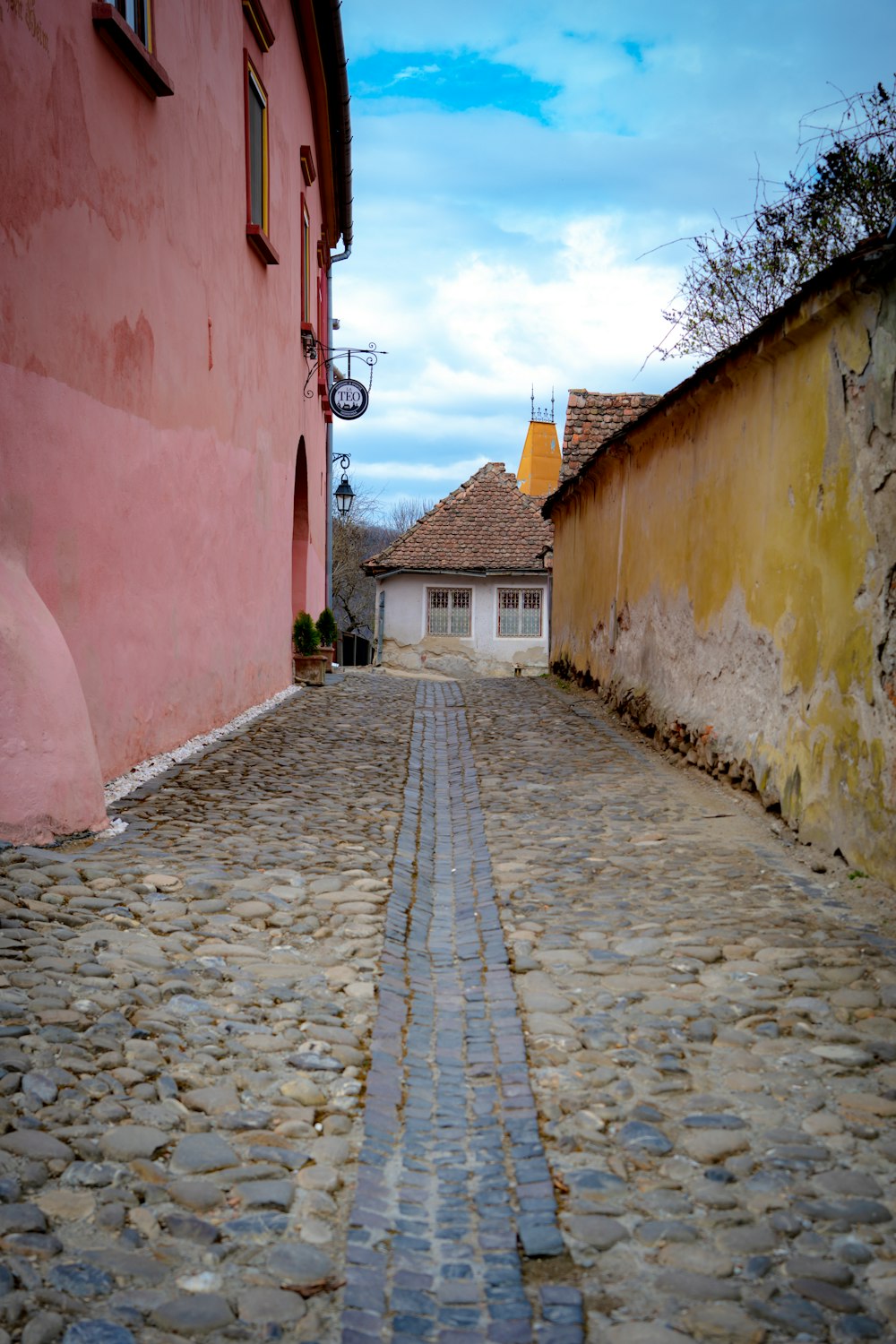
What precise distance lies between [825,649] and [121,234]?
457 cm

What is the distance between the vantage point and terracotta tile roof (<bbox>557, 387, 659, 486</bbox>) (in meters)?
18.2

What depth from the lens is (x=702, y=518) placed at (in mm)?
8312

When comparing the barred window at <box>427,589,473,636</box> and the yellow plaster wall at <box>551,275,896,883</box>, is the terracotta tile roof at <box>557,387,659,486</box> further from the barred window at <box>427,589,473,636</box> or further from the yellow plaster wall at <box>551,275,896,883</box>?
the barred window at <box>427,589,473,636</box>

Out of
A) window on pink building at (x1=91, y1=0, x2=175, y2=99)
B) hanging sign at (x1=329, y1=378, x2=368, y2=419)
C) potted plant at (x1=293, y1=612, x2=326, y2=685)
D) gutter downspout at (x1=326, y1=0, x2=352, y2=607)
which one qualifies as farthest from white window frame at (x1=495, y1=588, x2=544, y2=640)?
window on pink building at (x1=91, y1=0, x2=175, y2=99)

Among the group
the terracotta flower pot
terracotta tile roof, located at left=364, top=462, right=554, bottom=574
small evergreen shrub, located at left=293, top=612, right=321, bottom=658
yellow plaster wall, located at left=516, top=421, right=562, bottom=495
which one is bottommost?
the terracotta flower pot

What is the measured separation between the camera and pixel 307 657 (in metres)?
14.8

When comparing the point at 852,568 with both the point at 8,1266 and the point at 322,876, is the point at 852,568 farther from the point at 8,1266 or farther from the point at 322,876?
the point at 8,1266

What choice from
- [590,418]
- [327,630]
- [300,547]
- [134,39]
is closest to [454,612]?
[590,418]

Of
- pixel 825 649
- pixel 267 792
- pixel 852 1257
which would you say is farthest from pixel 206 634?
pixel 852 1257

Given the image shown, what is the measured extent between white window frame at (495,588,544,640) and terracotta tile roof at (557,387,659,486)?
11.0 meters

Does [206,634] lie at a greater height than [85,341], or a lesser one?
lesser

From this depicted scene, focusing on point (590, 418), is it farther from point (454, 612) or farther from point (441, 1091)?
point (441, 1091)

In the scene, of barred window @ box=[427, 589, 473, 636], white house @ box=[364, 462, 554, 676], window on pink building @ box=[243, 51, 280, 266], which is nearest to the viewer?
window on pink building @ box=[243, 51, 280, 266]

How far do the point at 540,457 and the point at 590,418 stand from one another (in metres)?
24.0
